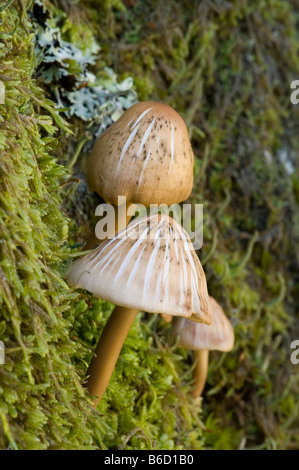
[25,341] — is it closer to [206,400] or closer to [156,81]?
[206,400]

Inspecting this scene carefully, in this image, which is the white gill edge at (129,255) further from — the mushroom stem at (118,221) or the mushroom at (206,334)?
the mushroom at (206,334)

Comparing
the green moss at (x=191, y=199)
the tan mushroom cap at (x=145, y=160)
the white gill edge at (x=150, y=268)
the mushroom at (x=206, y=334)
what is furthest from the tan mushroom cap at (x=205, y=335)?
the white gill edge at (x=150, y=268)

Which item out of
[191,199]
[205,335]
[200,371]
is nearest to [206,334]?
[205,335]

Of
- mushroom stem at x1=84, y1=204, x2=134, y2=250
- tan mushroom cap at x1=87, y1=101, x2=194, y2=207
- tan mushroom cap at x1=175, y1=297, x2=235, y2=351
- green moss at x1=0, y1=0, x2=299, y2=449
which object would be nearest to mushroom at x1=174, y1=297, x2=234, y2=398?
tan mushroom cap at x1=175, y1=297, x2=235, y2=351

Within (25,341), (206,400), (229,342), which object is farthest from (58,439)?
(206,400)

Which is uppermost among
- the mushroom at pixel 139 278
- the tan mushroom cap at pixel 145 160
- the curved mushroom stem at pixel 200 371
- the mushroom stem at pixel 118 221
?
the tan mushroom cap at pixel 145 160

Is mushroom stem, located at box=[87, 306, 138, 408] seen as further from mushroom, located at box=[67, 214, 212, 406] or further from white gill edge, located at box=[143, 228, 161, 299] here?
white gill edge, located at box=[143, 228, 161, 299]

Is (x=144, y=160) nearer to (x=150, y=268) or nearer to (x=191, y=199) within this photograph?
(x=150, y=268)
